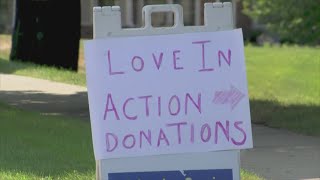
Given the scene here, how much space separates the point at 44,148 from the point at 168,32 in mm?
3388

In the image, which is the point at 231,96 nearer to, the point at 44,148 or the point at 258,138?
A: the point at 44,148

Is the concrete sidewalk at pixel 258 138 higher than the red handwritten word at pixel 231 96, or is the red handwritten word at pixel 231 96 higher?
the red handwritten word at pixel 231 96

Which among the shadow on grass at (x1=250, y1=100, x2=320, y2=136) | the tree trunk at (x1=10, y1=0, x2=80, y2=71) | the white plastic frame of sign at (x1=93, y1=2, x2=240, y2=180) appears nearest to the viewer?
the white plastic frame of sign at (x1=93, y1=2, x2=240, y2=180)

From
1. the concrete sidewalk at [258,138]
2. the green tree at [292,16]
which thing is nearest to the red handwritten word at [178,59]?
the concrete sidewalk at [258,138]

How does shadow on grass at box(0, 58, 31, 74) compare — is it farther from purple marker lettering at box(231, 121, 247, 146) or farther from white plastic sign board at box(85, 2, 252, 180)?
purple marker lettering at box(231, 121, 247, 146)

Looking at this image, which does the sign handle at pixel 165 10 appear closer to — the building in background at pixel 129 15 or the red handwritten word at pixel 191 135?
the red handwritten word at pixel 191 135

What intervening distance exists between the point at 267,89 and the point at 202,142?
1327 cm

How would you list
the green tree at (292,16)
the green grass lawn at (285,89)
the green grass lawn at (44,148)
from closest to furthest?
the green grass lawn at (44,148) < the green grass lawn at (285,89) < the green tree at (292,16)

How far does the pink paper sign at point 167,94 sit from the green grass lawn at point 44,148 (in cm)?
167

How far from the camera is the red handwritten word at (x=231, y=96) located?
189 inches

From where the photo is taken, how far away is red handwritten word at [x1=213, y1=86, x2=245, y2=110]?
4.81 meters

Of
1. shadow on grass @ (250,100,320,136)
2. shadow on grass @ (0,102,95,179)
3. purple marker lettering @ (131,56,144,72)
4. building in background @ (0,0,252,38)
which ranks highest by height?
purple marker lettering @ (131,56,144,72)

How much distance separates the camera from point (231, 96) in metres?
4.82

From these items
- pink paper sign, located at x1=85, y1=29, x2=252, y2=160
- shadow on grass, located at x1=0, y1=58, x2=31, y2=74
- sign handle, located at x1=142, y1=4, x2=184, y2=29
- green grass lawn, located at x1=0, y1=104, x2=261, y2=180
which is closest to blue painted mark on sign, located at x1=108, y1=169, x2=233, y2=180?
pink paper sign, located at x1=85, y1=29, x2=252, y2=160
